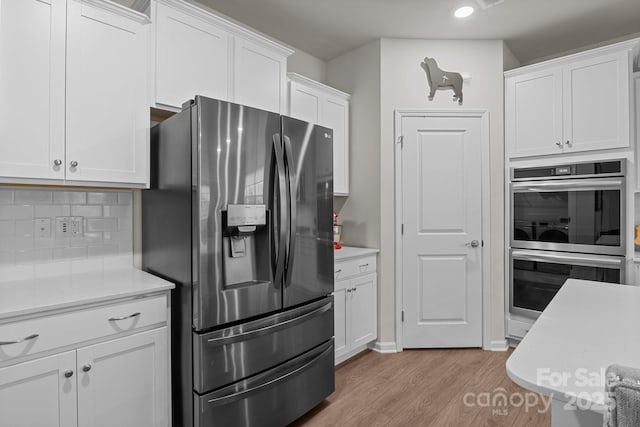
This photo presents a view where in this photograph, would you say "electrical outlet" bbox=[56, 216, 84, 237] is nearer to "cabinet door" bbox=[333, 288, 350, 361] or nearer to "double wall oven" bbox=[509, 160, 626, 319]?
"cabinet door" bbox=[333, 288, 350, 361]

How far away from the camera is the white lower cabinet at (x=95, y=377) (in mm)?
1338

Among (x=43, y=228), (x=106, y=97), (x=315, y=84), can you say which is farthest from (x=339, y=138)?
(x=43, y=228)

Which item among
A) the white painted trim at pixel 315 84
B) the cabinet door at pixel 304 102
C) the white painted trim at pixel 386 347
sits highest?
the white painted trim at pixel 315 84

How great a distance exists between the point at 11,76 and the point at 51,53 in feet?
0.67

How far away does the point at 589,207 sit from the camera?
108 inches

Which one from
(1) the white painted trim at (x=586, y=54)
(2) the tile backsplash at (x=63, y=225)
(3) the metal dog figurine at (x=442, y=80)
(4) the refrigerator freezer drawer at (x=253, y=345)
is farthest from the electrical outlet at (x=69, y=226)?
(1) the white painted trim at (x=586, y=54)

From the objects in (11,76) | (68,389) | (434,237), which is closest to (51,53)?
(11,76)

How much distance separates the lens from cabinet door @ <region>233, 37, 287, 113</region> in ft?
7.68

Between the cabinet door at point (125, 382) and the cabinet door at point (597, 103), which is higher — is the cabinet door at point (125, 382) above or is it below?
below

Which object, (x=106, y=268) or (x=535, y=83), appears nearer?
(x=106, y=268)

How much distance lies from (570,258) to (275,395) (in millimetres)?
2473

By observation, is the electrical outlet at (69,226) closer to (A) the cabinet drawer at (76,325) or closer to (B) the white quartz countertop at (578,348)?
(A) the cabinet drawer at (76,325)

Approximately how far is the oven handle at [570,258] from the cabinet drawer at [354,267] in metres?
1.25

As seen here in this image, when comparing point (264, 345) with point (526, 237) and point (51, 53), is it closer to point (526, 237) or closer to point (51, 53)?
point (51, 53)
